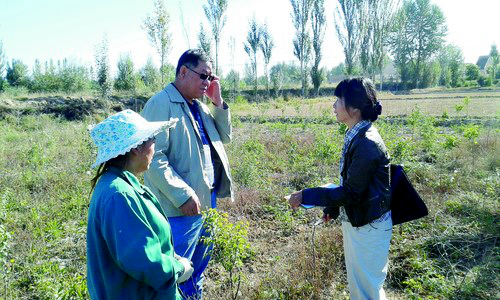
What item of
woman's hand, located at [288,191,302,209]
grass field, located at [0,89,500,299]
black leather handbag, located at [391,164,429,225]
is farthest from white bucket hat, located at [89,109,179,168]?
black leather handbag, located at [391,164,429,225]

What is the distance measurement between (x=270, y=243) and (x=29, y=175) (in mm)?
4591

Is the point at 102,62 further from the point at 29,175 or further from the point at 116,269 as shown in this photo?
the point at 116,269

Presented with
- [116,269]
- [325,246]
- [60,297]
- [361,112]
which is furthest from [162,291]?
[325,246]

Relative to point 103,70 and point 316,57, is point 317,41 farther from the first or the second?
point 103,70

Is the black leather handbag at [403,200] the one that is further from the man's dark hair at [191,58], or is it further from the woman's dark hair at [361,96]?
the man's dark hair at [191,58]

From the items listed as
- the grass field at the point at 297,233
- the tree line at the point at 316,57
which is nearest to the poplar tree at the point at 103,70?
the tree line at the point at 316,57

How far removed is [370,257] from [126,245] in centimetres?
150

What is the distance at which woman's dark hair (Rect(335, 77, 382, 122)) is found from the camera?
2.17 m

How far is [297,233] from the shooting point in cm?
424

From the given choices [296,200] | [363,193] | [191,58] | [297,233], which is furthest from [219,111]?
[297,233]

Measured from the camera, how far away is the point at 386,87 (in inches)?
1816

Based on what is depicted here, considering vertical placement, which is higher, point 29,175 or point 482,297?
point 29,175

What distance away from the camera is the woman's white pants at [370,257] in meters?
2.20

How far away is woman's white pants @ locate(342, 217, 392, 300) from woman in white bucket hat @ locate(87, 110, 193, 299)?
3.75 ft
